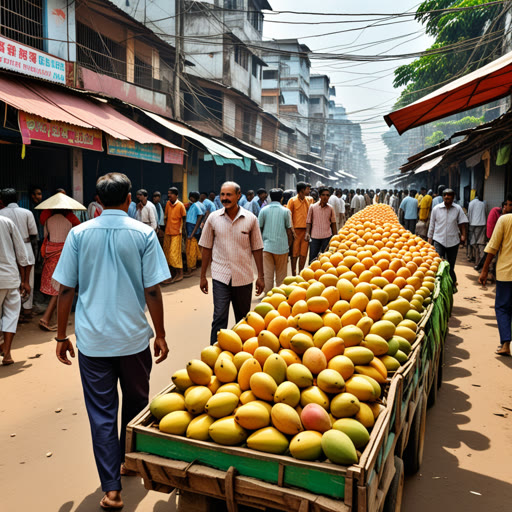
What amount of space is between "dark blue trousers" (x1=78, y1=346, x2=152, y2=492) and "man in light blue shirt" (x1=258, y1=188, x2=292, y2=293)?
4360mm

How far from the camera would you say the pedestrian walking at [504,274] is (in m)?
5.46

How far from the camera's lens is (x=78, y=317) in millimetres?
2781

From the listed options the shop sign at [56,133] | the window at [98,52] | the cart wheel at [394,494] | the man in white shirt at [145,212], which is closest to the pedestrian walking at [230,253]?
the cart wheel at [394,494]

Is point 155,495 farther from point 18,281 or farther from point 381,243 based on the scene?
point 381,243

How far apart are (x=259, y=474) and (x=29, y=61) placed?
9623mm

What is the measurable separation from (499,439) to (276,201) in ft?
14.4

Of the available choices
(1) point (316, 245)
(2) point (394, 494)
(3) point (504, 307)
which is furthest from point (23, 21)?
(2) point (394, 494)

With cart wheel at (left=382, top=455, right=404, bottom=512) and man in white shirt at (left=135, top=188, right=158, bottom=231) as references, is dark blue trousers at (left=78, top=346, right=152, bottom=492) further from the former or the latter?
man in white shirt at (left=135, top=188, right=158, bottom=231)

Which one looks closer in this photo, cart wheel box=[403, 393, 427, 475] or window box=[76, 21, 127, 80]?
cart wheel box=[403, 393, 427, 475]

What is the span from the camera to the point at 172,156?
12.3 m

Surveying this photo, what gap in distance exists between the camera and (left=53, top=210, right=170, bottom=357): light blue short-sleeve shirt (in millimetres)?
2691

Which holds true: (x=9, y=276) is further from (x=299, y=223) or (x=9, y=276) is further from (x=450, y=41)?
(x=450, y=41)

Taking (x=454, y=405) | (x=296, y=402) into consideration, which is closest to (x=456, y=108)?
(x=454, y=405)

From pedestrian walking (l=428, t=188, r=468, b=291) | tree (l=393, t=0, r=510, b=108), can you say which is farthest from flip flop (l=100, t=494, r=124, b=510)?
tree (l=393, t=0, r=510, b=108)
